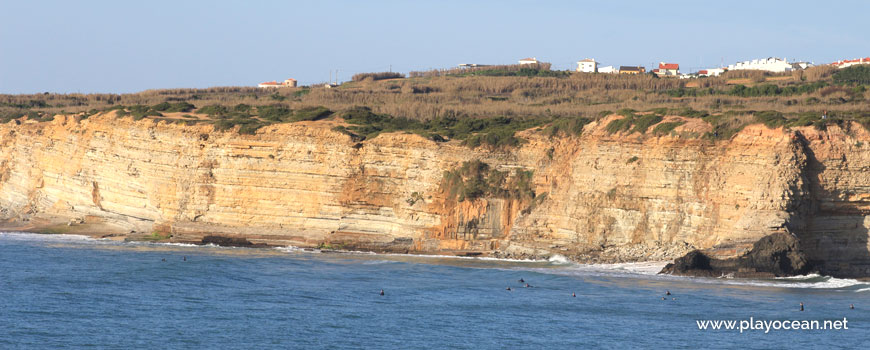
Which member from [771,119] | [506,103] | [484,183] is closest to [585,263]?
[484,183]

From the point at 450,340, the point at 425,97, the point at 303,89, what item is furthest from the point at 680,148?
the point at 303,89

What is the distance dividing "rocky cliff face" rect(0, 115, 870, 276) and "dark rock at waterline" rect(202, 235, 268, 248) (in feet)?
1.03

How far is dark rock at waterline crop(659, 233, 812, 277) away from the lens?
38281mm

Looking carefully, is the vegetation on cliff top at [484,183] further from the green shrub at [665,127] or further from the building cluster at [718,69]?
the building cluster at [718,69]

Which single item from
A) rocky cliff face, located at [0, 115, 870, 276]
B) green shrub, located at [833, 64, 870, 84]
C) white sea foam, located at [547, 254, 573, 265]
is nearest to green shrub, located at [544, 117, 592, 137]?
rocky cliff face, located at [0, 115, 870, 276]

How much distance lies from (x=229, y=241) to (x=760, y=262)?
83.9 ft

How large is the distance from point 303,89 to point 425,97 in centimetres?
1931

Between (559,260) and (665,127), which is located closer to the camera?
(665,127)

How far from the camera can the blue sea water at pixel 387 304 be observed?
2947 cm

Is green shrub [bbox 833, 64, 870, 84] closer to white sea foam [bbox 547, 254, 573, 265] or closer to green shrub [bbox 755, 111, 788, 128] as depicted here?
green shrub [bbox 755, 111, 788, 128]

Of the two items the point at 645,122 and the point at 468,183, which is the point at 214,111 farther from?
the point at 645,122

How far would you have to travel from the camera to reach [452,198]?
Result: 4762cm

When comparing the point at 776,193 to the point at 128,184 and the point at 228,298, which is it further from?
the point at 128,184

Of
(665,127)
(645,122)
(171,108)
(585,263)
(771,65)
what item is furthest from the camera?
(771,65)
